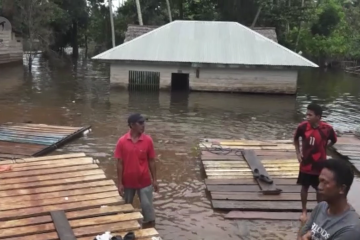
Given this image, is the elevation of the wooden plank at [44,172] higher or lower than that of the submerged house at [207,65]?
lower

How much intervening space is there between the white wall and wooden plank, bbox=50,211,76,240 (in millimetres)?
16573

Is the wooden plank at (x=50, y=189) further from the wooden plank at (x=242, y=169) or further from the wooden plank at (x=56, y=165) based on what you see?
the wooden plank at (x=242, y=169)

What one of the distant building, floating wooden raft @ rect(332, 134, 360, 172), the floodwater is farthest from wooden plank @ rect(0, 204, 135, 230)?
the distant building

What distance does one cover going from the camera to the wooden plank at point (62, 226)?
4.58 m

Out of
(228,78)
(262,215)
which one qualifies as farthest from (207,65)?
(262,215)

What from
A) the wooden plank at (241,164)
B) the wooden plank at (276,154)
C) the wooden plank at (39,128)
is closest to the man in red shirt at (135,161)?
the wooden plank at (241,164)

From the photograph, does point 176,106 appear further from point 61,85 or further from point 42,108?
point 61,85

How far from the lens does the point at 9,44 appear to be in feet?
111

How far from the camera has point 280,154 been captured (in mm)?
9664

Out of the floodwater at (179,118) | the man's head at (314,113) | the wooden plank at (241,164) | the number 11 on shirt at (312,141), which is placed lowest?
the floodwater at (179,118)

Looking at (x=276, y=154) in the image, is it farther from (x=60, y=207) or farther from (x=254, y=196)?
(x=60, y=207)

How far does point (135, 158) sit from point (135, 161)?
4 centimetres

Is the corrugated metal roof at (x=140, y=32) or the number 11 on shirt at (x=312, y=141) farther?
the corrugated metal roof at (x=140, y=32)

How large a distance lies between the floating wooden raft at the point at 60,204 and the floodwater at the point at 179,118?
106 centimetres
